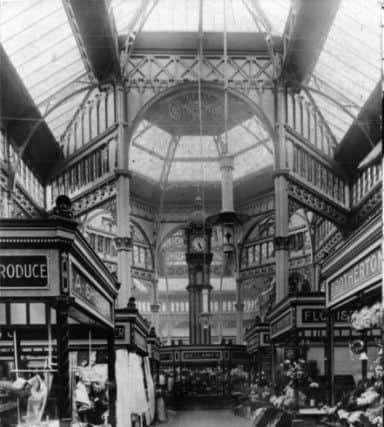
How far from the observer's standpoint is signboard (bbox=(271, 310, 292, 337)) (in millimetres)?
19516

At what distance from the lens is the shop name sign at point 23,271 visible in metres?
7.82

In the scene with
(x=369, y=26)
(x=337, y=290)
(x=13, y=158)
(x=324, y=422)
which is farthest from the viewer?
(x=13, y=158)

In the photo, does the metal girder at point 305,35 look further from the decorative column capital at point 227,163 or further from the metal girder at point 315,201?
the decorative column capital at point 227,163

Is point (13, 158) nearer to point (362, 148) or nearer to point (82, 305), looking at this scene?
point (362, 148)

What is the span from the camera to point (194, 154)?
4194 cm

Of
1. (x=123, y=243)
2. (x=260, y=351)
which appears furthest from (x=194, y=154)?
(x=123, y=243)

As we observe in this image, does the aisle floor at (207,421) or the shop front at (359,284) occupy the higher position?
the shop front at (359,284)

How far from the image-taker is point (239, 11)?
27.2 metres

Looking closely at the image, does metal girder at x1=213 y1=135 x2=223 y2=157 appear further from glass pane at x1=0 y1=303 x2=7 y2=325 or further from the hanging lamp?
glass pane at x1=0 y1=303 x2=7 y2=325

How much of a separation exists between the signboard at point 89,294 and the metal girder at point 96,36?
11.5 meters

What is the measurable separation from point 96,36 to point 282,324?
432 inches

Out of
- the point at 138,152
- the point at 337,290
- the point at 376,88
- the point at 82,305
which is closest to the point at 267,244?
the point at 138,152

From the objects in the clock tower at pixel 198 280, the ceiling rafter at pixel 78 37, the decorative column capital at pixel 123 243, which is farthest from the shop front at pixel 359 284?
the clock tower at pixel 198 280

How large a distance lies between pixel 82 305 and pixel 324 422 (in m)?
4.73
